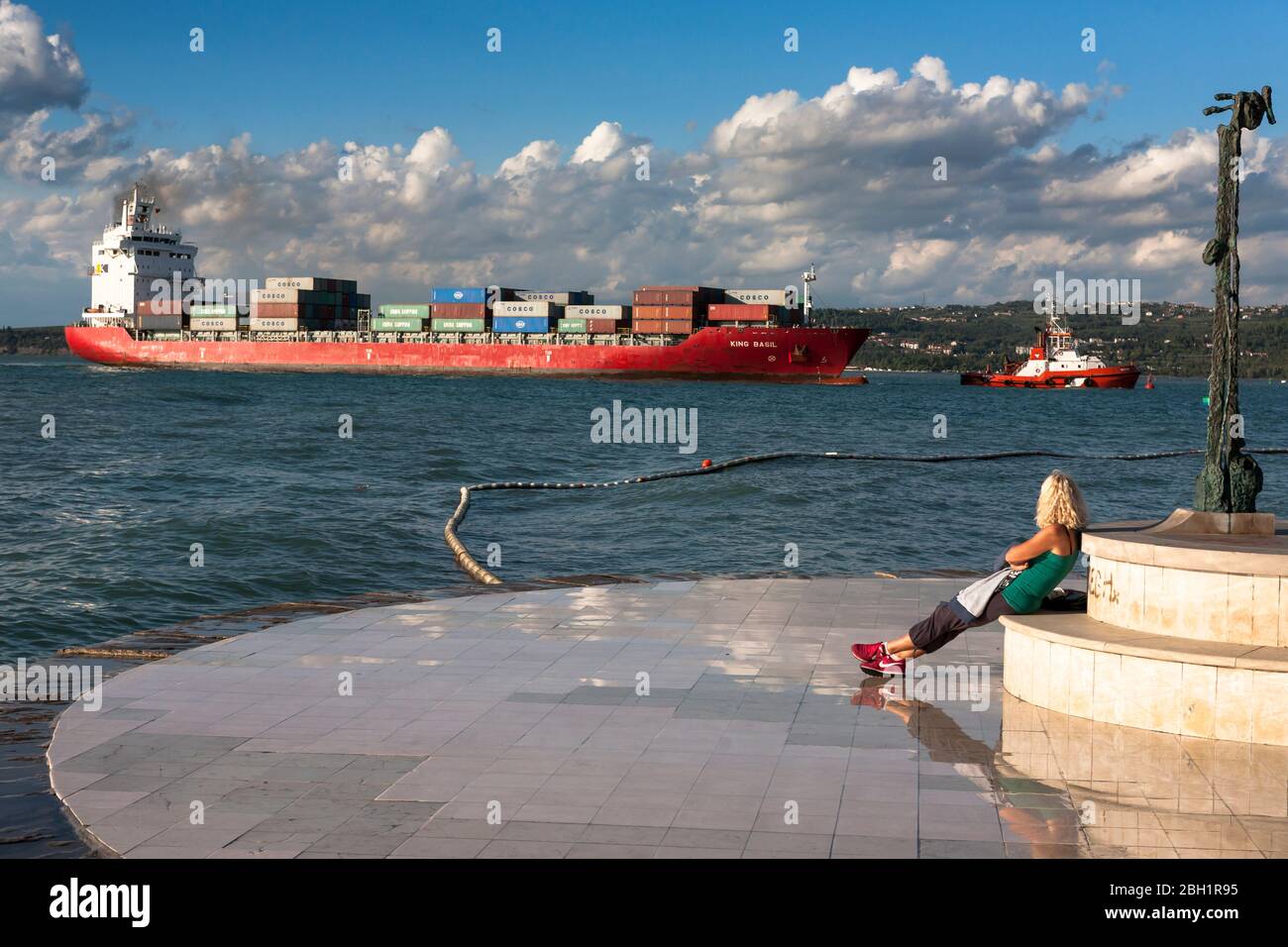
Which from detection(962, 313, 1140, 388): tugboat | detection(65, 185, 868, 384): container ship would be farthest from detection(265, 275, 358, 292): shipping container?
detection(962, 313, 1140, 388): tugboat

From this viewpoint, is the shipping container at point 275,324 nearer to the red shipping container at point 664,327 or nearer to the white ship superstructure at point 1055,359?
the red shipping container at point 664,327

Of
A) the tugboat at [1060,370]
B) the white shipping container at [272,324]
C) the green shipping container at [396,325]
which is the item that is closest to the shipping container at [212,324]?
the white shipping container at [272,324]

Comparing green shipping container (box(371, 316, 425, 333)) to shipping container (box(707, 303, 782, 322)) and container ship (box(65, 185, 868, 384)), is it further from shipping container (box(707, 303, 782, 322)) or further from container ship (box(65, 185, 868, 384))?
shipping container (box(707, 303, 782, 322))

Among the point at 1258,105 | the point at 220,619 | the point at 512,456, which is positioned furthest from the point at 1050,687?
the point at 512,456

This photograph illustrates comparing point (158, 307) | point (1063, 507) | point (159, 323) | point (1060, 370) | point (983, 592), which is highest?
point (158, 307)

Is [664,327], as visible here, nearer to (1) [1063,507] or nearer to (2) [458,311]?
(2) [458,311]

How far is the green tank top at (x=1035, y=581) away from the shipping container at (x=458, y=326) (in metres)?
81.7

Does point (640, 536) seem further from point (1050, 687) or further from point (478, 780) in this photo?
point (478, 780)

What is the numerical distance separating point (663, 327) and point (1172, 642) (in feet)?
251

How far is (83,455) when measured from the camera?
30.8 meters

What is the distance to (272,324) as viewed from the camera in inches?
3551

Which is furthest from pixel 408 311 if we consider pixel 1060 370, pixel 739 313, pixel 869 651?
pixel 869 651

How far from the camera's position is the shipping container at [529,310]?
3374 inches

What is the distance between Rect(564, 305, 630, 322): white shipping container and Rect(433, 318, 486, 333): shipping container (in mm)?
6349
